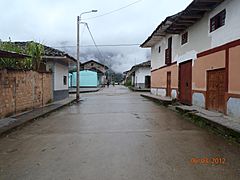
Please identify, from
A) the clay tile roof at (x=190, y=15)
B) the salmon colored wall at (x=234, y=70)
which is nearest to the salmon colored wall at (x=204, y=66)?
the salmon colored wall at (x=234, y=70)

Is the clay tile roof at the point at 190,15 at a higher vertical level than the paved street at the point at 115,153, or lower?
higher

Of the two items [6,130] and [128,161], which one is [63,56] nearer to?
[6,130]

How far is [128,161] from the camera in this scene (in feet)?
17.8

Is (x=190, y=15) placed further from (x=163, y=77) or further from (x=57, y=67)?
(x=57, y=67)

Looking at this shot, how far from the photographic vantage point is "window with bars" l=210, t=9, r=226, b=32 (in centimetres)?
1190

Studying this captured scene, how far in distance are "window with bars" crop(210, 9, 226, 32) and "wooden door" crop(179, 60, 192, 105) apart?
3.48m

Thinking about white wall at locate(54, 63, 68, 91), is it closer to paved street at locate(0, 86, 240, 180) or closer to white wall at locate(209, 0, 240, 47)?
paved street at locate(0, 86, 240, 180)

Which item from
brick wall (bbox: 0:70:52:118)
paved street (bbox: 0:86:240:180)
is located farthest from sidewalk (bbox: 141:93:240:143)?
brick wall (bbox: 0:70:52:118)

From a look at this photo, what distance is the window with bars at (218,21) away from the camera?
11.9 meters

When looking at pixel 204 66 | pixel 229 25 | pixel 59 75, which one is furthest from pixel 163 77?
Answer: pixel 229 25

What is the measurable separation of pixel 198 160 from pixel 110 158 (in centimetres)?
174

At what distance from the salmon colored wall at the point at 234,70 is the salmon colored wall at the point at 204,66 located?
2.43 feet

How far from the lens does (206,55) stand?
44.4 feet

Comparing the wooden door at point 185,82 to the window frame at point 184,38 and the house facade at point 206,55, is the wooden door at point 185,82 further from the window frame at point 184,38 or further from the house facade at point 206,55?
the window frame at point 184,38
